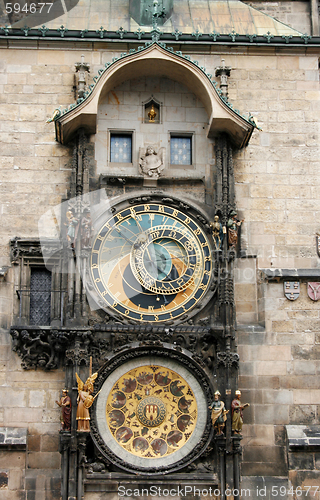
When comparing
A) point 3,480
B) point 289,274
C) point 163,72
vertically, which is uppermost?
point 163,72

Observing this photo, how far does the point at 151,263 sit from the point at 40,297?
1.66 metres

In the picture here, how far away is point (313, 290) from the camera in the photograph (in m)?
13.2

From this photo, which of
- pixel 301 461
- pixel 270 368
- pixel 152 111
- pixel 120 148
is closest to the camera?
pixel 301 461

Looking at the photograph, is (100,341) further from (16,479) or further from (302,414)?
(302,414)

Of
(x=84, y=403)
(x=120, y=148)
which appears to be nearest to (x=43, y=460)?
(x=84, y=403)

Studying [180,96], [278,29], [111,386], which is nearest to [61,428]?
[111,386]

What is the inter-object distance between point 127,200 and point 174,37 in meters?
2.76

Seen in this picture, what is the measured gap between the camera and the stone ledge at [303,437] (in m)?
12.4

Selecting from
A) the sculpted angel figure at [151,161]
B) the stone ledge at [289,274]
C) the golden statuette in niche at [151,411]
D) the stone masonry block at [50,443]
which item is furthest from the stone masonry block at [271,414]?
the sculpted angel figure at [151,161]

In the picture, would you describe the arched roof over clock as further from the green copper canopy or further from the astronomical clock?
the astronomical clock

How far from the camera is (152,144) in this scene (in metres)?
13.7

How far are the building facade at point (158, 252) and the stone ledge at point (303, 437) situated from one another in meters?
0.03

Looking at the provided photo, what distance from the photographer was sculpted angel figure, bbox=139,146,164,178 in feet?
44.2

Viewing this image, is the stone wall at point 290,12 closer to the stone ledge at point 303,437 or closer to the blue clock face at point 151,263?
the blue clock face at point 151,263
